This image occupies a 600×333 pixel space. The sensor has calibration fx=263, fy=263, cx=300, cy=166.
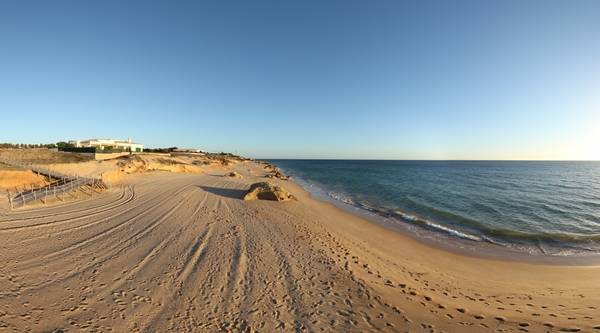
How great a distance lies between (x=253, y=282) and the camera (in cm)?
750

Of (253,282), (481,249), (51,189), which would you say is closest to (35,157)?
(51,189)

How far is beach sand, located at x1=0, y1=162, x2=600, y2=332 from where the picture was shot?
5805 mm

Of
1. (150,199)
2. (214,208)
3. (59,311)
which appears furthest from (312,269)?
(150,199)

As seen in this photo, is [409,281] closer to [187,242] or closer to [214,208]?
[187,242]

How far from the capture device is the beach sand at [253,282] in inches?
229

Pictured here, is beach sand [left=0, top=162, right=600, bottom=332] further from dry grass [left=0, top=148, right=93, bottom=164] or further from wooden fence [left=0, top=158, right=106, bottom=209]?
dry grass [left=0, top=148, right=93, bottom=164]

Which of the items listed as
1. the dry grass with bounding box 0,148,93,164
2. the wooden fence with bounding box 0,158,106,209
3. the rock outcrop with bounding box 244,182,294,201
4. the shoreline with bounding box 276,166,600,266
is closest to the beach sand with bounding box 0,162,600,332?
the shoreline with bounding box 276,166,600,266

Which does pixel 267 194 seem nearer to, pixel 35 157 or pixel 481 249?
pixel 481 249

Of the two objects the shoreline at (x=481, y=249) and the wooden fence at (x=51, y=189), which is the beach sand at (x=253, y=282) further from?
the wooden fence at (x=51, y=189)

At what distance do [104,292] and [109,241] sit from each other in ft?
14.2

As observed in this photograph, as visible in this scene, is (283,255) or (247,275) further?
(283,255)

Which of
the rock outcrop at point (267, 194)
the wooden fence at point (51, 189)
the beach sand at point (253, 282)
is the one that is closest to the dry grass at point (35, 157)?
the wooden fence at point (51, 189)

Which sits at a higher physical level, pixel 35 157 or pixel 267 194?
pixel 35 157

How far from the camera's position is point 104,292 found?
653 cm
